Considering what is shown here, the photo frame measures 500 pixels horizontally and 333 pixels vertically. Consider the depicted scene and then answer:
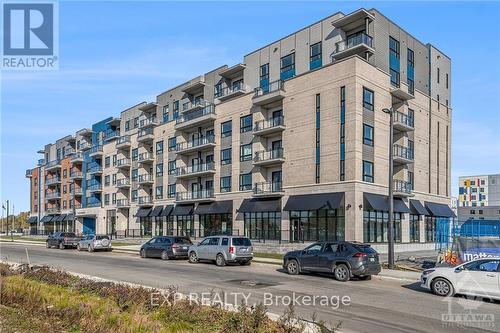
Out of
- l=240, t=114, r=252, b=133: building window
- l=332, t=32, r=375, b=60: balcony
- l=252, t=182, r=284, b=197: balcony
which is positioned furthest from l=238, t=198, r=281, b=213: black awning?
l=332, t=32, r=375, b=60: balcony

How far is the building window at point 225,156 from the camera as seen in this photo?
45.6 meters

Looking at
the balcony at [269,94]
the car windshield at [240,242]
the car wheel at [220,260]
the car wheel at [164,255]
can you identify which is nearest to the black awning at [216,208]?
the balcony at [269,94]

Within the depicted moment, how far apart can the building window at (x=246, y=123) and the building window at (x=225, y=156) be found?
9.97 feet

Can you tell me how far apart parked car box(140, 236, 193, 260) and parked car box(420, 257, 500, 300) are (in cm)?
1724

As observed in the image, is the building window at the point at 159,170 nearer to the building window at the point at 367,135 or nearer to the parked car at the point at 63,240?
the parked car at the point at 63,240

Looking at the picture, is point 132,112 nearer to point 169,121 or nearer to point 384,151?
point 169,121

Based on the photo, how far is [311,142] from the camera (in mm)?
36906

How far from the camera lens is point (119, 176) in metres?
66.6

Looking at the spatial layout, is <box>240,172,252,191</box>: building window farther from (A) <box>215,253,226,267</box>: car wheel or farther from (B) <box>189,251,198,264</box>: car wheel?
(A) <box>215,253,226,267</box>: car wheel

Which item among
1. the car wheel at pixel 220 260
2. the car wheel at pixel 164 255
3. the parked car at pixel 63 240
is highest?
the car wheel at pixel 220 260

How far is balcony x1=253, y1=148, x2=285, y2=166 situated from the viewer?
3903 centimetres

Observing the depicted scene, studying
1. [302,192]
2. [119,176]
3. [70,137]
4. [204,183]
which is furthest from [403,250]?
[70,137]

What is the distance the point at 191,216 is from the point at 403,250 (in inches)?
954

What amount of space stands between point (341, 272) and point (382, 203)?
734 inches
